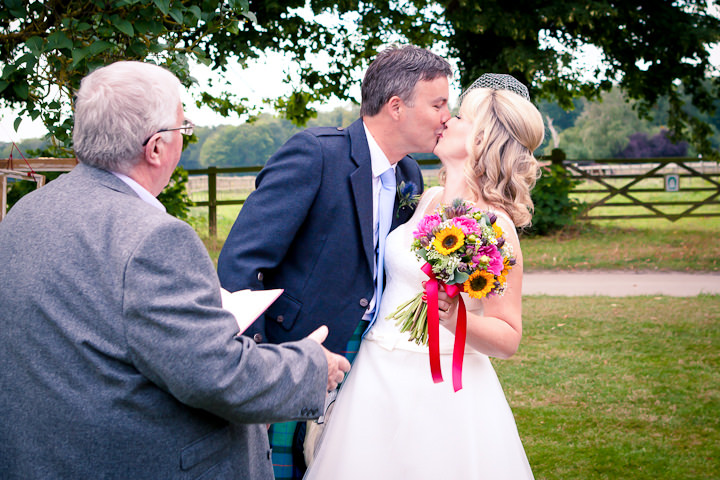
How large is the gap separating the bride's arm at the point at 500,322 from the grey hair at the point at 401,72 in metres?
0.85

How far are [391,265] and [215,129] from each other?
14.7m

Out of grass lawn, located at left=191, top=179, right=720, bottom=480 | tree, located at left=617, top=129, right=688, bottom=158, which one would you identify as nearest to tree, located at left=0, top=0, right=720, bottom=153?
grass lawn, located at left=191, top=179, right=720, bottom=480

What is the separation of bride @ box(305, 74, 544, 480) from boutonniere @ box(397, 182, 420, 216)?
0.26ft

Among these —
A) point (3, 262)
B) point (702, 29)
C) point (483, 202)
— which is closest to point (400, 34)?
point (702, 29)

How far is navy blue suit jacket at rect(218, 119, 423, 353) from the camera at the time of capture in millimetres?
2900

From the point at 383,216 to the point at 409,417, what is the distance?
3.10ft

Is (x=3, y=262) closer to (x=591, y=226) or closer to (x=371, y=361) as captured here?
(x=371, y=361)

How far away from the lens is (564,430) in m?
5.14

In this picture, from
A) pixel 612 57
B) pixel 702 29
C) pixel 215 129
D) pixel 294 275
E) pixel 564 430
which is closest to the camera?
pixel 294 275

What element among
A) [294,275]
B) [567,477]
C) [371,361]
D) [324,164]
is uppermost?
[324,164]

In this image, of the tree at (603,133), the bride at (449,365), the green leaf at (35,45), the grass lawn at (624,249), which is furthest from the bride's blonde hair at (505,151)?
the tree at (603,133)

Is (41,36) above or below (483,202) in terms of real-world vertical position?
above

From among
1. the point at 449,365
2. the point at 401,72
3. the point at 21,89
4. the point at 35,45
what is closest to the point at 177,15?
the point at 35,45

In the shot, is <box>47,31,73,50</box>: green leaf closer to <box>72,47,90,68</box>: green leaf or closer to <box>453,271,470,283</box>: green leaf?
<box>72,47,90,68</box>: green leaf
